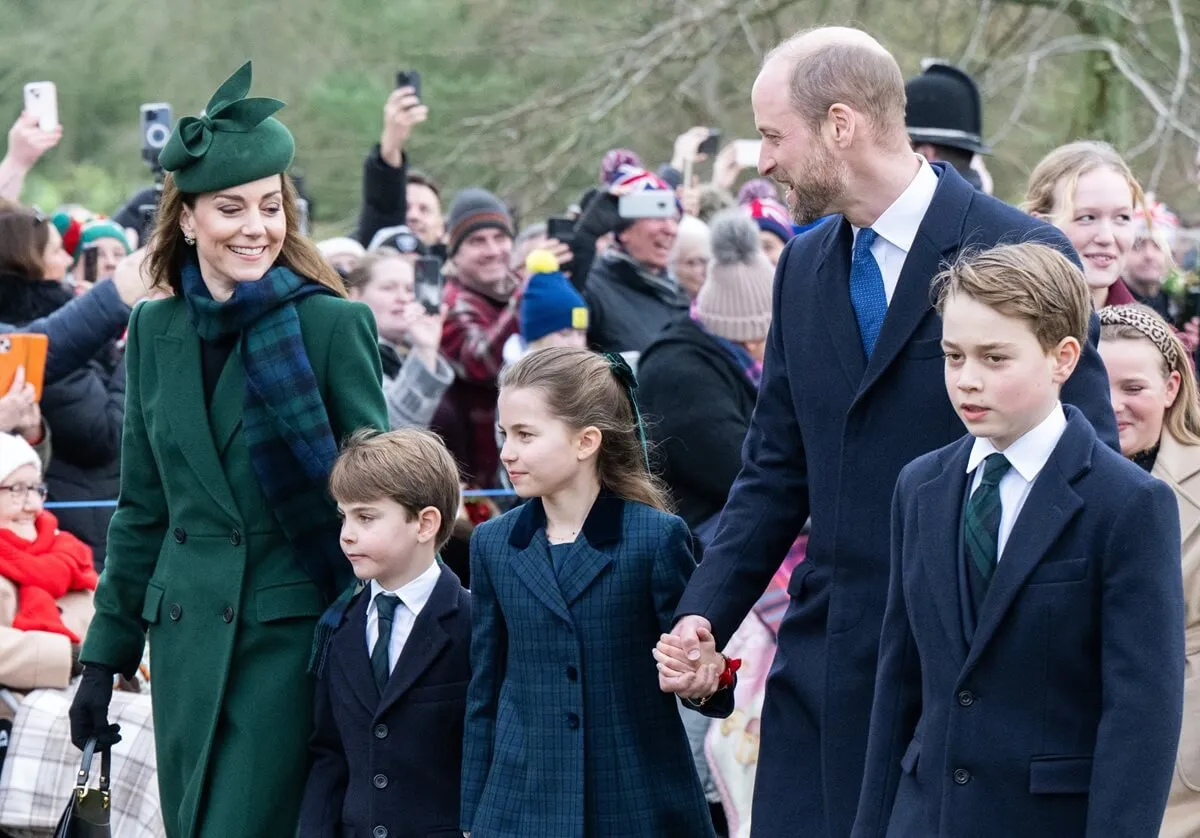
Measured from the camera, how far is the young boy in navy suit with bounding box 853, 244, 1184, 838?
3.13 m

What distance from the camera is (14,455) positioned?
6254mm

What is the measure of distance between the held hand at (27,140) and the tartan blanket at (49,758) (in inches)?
121

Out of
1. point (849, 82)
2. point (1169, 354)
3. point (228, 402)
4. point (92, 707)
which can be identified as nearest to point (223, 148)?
point (228, 402)

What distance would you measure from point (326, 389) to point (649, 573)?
0.93 m

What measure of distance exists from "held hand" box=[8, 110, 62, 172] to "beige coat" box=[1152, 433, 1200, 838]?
5.30 m

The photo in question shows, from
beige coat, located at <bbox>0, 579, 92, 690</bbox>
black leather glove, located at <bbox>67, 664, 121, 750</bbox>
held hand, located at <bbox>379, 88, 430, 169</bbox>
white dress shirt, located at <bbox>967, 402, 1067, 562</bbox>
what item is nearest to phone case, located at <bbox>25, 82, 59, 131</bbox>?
held hand, located at <bbox>379, 88, 430, 169</bbox>

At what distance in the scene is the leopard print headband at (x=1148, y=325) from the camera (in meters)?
4.88

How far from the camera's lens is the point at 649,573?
4.34 m

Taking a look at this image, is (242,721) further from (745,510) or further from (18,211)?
(18,211)

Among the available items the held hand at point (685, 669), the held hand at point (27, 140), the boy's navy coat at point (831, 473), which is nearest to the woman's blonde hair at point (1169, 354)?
the boy's navy coat at point (831, 473)

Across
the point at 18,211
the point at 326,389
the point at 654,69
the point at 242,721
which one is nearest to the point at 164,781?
the point at 242,721

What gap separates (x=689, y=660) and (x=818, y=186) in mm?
1027

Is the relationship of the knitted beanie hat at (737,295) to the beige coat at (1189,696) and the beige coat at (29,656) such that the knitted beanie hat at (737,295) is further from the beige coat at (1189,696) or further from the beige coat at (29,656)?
the beige coat at (29,656)

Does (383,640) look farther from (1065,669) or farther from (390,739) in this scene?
(1065,669)
